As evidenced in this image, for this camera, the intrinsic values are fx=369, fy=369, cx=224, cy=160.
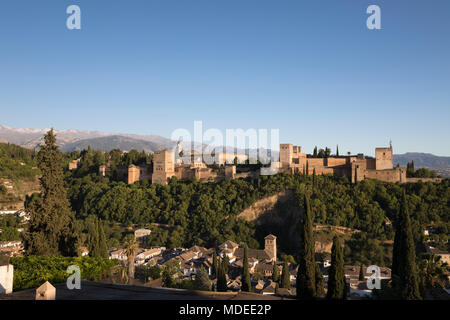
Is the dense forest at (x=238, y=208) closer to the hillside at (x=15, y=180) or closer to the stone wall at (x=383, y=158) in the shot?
the stone wall at (x=383, y=158)

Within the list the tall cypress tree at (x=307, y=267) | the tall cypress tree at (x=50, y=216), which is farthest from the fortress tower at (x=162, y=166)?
the tall cypress tree at (x=307, y=267)

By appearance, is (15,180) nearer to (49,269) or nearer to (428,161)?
(49,269)

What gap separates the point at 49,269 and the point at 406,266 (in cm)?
1480

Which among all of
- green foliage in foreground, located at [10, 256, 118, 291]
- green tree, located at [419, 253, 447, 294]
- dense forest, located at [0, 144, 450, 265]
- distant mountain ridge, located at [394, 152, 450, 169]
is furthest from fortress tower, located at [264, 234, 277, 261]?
distant mountain ridge, located at [394, 152, 450, 169]

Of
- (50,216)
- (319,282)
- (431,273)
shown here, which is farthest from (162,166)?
(431,273)

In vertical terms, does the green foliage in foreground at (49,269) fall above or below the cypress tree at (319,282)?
above

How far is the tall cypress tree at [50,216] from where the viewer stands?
1814 cm

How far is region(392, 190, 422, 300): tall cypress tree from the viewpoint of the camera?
15.5 meters

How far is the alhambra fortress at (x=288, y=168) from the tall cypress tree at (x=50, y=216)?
41.3 m

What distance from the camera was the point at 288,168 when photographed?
57500 mm

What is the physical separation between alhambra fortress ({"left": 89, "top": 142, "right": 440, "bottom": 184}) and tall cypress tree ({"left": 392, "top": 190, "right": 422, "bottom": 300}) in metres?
36.7

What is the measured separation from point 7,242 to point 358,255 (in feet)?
140

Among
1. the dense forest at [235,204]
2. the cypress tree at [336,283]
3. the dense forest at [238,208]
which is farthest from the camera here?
the dense forest at [235,204]

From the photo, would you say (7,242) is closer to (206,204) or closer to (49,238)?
(206,204)
